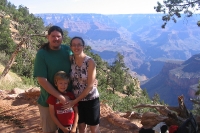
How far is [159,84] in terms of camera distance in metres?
103

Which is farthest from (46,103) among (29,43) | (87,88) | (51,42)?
(29,43)

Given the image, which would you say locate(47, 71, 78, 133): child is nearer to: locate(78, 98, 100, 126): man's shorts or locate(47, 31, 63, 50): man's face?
locate(78, 98, 100, 126): man's shorts

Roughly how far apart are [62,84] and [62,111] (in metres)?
0.32

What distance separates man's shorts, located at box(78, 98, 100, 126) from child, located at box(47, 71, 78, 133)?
0.11 meters

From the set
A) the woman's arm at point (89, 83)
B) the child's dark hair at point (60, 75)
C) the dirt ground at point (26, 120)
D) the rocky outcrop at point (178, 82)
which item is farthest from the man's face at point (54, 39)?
the rocky outcrop at point (178, 82)

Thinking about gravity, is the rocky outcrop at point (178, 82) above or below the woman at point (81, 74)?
below

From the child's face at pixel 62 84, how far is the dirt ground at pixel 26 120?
8.43ft

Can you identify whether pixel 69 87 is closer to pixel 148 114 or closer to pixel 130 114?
pixel 148 114

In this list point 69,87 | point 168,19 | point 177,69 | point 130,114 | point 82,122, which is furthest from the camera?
point 177,69

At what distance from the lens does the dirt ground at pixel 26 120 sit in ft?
15.5

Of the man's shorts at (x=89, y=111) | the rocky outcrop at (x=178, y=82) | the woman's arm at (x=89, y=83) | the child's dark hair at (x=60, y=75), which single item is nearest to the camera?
the child's dark hair at (x=60, y=75)

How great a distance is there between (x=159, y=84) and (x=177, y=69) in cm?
1009

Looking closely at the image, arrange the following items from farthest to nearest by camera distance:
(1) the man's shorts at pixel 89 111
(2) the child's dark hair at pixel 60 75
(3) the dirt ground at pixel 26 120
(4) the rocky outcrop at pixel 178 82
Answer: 1. (4) the rocky outcrop at pixel 178 82
2. (3) the dirt ground at pixel 26 120
3. (1) the man's shorts at pixel 89 111
4. (2) the child's dark hair at pixel 60 75

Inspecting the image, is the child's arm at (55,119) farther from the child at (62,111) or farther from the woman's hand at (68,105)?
the woman's hand at (68,105)
